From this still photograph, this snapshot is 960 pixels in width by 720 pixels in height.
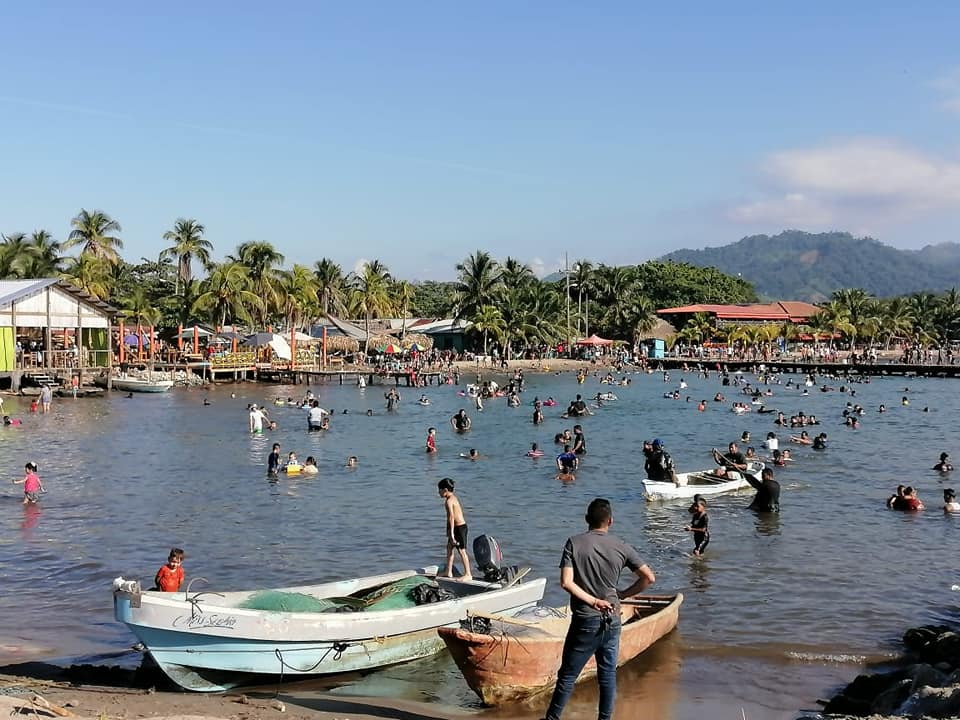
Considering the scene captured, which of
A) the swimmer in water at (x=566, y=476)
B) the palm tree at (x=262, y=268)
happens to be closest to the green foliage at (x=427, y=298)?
the palm tree at (x=262, y=268)

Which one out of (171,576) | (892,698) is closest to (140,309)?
(171,576)

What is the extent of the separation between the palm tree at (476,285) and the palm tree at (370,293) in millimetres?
15943


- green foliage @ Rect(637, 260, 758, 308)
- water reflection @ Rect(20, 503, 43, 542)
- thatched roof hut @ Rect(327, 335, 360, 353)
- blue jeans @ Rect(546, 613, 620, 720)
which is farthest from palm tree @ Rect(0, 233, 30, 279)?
green foliage @ Rect(637, 260, 758, 308)

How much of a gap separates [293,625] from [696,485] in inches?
611

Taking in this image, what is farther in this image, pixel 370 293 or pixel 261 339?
pixel 370 293

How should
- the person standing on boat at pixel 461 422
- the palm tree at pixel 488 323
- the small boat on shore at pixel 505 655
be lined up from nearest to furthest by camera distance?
the small boat on shore at pixel 505 655 < the person standing on boat at pixel 461 422 < the palm tree at pixel 488 323

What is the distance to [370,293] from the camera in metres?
110

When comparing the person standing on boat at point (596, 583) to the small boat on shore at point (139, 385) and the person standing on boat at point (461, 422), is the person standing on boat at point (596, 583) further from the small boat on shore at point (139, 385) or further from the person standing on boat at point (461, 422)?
the small boat on shore at point (139, 385)

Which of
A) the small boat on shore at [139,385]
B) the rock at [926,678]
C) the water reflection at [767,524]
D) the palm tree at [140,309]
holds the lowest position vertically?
the water reflection at [767,524]

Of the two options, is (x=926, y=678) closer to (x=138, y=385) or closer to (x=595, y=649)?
(x=595, y=649)

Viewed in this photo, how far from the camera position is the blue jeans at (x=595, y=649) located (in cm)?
773

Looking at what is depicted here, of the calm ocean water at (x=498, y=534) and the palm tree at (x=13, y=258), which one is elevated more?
the palm tree at (x=13, y=258)

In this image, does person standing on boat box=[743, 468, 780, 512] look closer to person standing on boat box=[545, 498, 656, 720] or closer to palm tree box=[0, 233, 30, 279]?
person standing on boat box=[545, 498, 656, 720]

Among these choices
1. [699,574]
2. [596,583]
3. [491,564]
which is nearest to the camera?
[596,583]
